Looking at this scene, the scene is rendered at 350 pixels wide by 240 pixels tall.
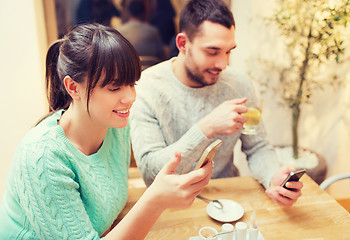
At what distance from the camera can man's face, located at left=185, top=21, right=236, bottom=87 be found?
1403 mm

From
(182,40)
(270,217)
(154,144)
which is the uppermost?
(182,40)

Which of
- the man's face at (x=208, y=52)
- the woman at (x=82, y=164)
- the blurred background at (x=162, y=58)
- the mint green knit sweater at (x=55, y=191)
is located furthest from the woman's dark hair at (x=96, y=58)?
the blurred background at (x=162, y=58)

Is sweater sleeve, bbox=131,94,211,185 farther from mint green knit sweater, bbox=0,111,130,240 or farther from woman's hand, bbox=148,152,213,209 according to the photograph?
woman's hand, bbox=148,152,213,209

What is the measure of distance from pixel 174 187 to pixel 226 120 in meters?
0.47

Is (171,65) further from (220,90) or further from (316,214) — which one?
(316,214)

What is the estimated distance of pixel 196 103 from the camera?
1546mm

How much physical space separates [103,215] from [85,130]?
315 mm

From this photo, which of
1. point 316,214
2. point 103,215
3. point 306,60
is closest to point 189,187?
point 103,215

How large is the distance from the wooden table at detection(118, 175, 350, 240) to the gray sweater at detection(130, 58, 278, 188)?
0.14m

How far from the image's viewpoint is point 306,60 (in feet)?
7.13

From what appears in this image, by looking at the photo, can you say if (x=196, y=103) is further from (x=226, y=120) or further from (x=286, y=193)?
(x=286, y=193)

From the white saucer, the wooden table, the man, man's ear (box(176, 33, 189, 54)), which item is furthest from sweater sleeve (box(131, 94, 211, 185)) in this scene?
man's ear (box(176, 33, 189, 54))

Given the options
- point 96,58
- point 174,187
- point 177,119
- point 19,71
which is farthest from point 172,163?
point 19,71

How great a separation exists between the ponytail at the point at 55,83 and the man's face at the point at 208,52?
25.9 inches
